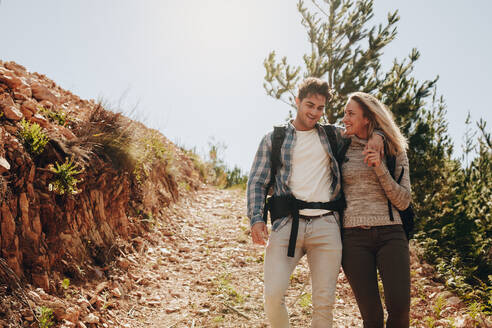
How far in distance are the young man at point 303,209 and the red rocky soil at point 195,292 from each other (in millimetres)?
1628

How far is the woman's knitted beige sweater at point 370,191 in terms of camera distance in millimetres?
2672

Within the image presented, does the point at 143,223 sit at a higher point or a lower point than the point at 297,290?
higher

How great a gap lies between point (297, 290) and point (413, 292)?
1758 mm

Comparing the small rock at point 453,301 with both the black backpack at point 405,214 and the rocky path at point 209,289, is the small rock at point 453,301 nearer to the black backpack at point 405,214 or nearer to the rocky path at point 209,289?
the rocky path at point 209,289

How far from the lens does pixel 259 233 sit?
286cm

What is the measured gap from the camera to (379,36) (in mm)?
7586

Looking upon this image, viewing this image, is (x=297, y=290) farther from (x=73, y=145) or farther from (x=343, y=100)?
(x=343, y=100)

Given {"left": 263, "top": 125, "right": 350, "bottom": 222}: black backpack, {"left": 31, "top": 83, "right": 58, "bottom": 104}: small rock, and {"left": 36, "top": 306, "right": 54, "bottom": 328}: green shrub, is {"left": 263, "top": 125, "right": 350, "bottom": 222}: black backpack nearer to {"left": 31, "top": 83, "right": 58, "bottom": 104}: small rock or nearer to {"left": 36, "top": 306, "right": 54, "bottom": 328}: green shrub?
{"left": 36, "top": 306, "right": 54, "bottom": 328}: green shrub

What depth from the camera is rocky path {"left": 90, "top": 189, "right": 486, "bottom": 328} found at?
408 cm

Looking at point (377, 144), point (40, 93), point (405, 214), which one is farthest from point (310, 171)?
point (40, 93)

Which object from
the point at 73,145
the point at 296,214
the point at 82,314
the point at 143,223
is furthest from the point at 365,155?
the point at 143,223

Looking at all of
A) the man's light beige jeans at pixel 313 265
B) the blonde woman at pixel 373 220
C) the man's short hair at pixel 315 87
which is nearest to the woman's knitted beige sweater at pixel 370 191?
the blonde woman at pixel 373 220

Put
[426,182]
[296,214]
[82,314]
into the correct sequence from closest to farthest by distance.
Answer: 1. [296,214]
2. [82,314]
3. [426,182]

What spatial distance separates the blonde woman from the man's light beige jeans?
12 cm
